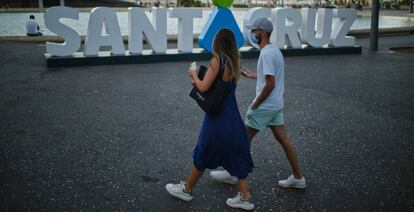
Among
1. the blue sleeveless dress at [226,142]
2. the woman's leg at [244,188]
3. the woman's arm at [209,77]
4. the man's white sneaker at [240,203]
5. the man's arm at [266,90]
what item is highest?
the woman's arm at [209,77]

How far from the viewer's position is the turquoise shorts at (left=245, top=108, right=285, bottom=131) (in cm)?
393

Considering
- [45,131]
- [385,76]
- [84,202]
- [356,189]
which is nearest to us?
[84,202]

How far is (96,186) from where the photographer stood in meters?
4.19

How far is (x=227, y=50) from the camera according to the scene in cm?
346

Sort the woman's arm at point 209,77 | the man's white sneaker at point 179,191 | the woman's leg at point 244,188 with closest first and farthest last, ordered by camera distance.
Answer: the woman's arm at point 209,77
the woman's leg at point 244,188
the man's white sneaker at point 179,191

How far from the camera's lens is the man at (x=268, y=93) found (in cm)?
375

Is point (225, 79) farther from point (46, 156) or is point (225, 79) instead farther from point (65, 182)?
point (46, 156)

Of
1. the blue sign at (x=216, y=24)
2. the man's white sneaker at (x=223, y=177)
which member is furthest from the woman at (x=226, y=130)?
the blue sign at (x=216, y=24)

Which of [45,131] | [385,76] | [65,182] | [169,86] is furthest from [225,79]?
[385,76]

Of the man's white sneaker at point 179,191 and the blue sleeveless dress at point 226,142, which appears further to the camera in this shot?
the man's white sneaker at point 179,191

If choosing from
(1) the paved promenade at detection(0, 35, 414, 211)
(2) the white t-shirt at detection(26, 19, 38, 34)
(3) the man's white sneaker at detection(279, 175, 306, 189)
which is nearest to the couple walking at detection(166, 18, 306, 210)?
(3) the man's white sneaker at detection(279, 175, 306, 189)

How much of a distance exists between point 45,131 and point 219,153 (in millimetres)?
3350

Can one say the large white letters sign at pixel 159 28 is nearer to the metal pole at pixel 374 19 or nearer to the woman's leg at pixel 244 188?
the metal pole at pixel 374 19

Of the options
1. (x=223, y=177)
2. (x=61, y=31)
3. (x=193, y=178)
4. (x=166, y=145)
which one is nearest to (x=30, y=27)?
(x=61, y=31)
